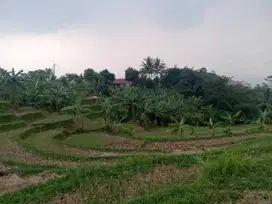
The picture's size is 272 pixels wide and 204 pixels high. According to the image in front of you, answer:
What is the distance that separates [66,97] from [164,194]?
2782 centimetres

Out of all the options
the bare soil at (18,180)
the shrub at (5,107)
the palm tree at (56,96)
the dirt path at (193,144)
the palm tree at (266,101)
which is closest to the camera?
the bare soil at (18,180)

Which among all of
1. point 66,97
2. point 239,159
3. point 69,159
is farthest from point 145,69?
point 239,159

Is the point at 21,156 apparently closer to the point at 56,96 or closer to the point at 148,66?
the point at 56,96

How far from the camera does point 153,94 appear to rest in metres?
39.9

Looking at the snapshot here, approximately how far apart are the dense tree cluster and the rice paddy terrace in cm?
954

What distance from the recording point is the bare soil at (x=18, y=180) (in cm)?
1087

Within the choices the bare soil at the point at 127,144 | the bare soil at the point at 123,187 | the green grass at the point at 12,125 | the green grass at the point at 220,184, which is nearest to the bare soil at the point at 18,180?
the bare soil at the point at 123,187

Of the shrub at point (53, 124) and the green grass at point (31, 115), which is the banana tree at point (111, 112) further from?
the green grass at point (31, 115)

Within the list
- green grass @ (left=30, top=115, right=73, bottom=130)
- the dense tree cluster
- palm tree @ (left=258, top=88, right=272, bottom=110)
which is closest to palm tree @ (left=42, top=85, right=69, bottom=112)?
the dense tree cluster

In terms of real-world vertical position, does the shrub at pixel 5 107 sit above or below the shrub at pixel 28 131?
above

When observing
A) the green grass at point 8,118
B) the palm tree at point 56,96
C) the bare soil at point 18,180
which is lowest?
the bare soil at point 18,180

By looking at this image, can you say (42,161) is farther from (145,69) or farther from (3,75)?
(145,69)

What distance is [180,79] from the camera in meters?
49.5

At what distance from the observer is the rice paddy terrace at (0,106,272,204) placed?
266 inches
